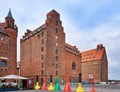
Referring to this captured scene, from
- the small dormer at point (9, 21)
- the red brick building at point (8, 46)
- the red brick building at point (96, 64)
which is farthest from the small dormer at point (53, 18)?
the red brick building at point (96, 64)

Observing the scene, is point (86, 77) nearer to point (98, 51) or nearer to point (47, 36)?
point (98, 51)

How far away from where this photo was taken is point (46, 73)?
6950 centimetres

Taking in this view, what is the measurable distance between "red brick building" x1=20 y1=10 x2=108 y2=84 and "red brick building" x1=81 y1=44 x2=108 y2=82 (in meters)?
28.7

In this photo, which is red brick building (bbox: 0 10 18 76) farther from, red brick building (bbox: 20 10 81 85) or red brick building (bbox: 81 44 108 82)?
red brick building (bbox: 81 44 108 82)

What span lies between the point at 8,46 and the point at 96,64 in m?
62.8

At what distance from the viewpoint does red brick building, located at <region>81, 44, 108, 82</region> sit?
111 m

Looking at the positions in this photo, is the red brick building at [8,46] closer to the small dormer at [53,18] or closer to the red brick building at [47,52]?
the red brick building at [47,52]

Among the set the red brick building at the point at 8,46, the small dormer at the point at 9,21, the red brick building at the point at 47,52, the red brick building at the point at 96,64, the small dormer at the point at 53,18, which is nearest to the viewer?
the red brick building at the point at 8,46

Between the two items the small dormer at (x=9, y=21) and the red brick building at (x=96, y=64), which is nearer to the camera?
the small dormer at (x=9, y=21)

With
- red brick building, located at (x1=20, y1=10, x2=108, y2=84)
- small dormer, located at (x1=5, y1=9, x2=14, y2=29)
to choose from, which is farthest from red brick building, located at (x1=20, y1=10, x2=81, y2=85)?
small dormer, located at (x1=5, y1=9, x2=14, y2=29)

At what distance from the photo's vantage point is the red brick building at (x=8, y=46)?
196 ft

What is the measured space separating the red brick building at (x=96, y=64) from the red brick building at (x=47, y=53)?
94.2 feet

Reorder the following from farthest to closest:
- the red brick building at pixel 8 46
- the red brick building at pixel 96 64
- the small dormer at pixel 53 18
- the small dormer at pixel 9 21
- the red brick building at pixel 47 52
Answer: the red brick building at pixel 96 64 < the small dormer at pixel 53 18 < the red brick building at pixel 47 52 < the small dormer at pixel 9 21 < the red brick building at pixel 8 46

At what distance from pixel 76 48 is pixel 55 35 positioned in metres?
25.8
